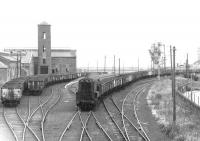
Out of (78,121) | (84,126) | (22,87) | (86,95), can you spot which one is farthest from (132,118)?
(22,87)

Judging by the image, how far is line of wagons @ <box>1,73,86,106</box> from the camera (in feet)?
120

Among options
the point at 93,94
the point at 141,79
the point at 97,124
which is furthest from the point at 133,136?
the point at 141,79

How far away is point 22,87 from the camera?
40188 mm

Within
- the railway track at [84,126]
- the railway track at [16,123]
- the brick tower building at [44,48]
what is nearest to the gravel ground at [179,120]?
the railway track at [84,126]

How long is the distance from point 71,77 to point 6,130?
50.9 m

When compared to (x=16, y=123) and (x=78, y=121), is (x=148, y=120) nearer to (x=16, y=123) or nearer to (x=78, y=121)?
(x=78, y=121)

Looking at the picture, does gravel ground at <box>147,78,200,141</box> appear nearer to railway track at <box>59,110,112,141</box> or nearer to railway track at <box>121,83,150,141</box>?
railway track at <box>121,83,150,141</box>

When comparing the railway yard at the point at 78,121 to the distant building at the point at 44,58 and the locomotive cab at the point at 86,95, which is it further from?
the distant building at the point at 44,58

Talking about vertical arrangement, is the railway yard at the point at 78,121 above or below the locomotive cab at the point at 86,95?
below

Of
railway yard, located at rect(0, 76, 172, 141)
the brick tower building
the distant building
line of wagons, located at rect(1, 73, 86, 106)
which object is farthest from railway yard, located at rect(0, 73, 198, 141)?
the brick tower building

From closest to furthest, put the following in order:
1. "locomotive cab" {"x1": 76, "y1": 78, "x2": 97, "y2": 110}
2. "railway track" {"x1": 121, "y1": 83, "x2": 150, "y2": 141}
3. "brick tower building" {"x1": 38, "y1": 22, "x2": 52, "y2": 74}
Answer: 1. "railway track" {"x1": 121, "y1": 83, "x2": 150, "y2": 141}
2. "locomotive cab" {"x1": 76, "y1": 78, "x2": 97, "y2": 110}
3. "brick tower building" {"x1": 38, "y1": 22, "x2": 52, "y2": 74}

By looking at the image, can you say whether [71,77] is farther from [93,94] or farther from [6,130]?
[6,130]

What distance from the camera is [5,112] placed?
3338 centimetres

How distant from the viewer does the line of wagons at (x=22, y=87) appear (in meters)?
36.6
